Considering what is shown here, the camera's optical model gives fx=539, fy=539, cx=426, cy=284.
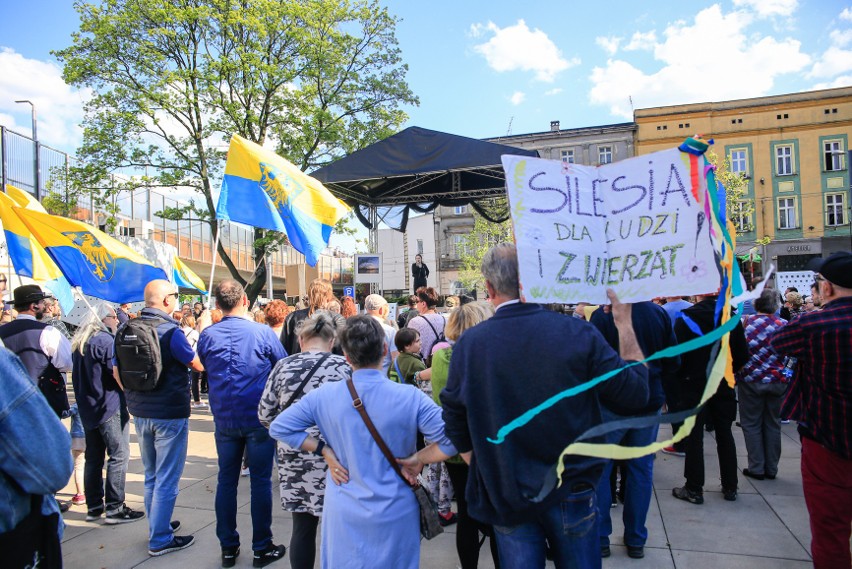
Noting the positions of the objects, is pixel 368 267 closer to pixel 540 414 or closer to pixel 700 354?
pixel 700 354

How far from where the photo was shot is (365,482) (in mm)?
2371

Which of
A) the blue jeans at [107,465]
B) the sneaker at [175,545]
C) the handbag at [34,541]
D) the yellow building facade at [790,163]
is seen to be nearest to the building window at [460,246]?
the yellow building facade at [790,163]

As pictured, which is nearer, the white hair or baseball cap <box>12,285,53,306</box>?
baseball cap <box>12,285,53,306</box>

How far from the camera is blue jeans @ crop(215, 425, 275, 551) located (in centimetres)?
370

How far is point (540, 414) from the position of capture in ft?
6.58

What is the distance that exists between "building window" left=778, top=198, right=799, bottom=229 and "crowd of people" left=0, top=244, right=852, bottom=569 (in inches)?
1358

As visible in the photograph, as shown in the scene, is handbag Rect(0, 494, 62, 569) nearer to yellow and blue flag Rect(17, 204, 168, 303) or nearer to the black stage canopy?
yellow and blue flag Rect(17, 204, 168, 303)

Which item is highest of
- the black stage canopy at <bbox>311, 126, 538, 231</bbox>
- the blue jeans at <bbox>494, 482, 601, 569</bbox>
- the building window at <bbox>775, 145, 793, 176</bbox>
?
the building window at <bbox>775, 145, 793, 176</bbox>

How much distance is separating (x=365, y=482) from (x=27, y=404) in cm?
130

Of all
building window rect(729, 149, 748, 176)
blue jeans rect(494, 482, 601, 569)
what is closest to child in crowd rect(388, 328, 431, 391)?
blue jeans rect(494, 482, 601, 569)

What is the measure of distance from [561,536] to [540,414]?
484 mm

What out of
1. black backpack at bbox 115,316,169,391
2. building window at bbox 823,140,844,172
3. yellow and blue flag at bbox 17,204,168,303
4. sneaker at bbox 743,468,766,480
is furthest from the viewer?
building window at bbox 823,140,844,172

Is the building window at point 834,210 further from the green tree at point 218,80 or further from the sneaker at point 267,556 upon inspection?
the sneaker at point 267,556

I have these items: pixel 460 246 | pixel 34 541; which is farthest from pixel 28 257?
pixel 460 246
